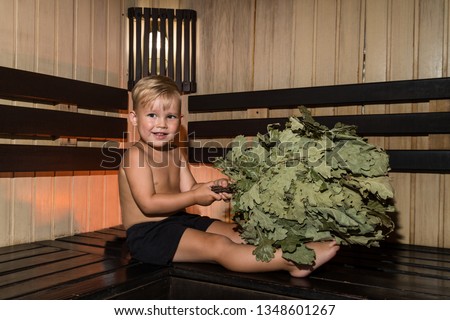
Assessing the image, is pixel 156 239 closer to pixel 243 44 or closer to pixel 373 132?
pixel 373 132

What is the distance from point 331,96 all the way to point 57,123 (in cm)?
176

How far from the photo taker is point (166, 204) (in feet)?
7.47

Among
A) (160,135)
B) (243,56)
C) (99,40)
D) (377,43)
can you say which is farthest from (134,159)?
(377,43)

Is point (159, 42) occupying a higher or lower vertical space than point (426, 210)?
higher

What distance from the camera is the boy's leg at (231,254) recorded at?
76.3 inches

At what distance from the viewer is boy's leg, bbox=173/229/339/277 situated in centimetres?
194

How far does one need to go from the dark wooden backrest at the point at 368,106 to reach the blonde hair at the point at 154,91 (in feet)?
2.64

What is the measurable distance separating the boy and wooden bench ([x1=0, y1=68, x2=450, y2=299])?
61mm

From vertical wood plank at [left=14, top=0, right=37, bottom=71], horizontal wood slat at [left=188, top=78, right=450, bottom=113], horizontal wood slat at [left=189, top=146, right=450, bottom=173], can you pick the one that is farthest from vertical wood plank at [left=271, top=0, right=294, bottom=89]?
vertical wood plank at [left=14, top=0, right=37, bottom=71]

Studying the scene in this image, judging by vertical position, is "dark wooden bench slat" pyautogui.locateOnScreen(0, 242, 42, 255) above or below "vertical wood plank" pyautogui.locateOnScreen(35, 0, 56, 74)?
below

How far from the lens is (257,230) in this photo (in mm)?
2006

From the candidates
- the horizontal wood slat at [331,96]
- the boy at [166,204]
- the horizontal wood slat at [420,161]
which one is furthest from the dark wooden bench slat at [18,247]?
the horizontal wood slat at [420,161]

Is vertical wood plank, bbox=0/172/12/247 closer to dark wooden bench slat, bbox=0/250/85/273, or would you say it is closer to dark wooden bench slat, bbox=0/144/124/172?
dark wooden bench slat, bbox=0/144/124/172

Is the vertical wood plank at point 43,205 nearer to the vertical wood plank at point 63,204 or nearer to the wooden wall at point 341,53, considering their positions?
the vertical wood plank at point 63,204
